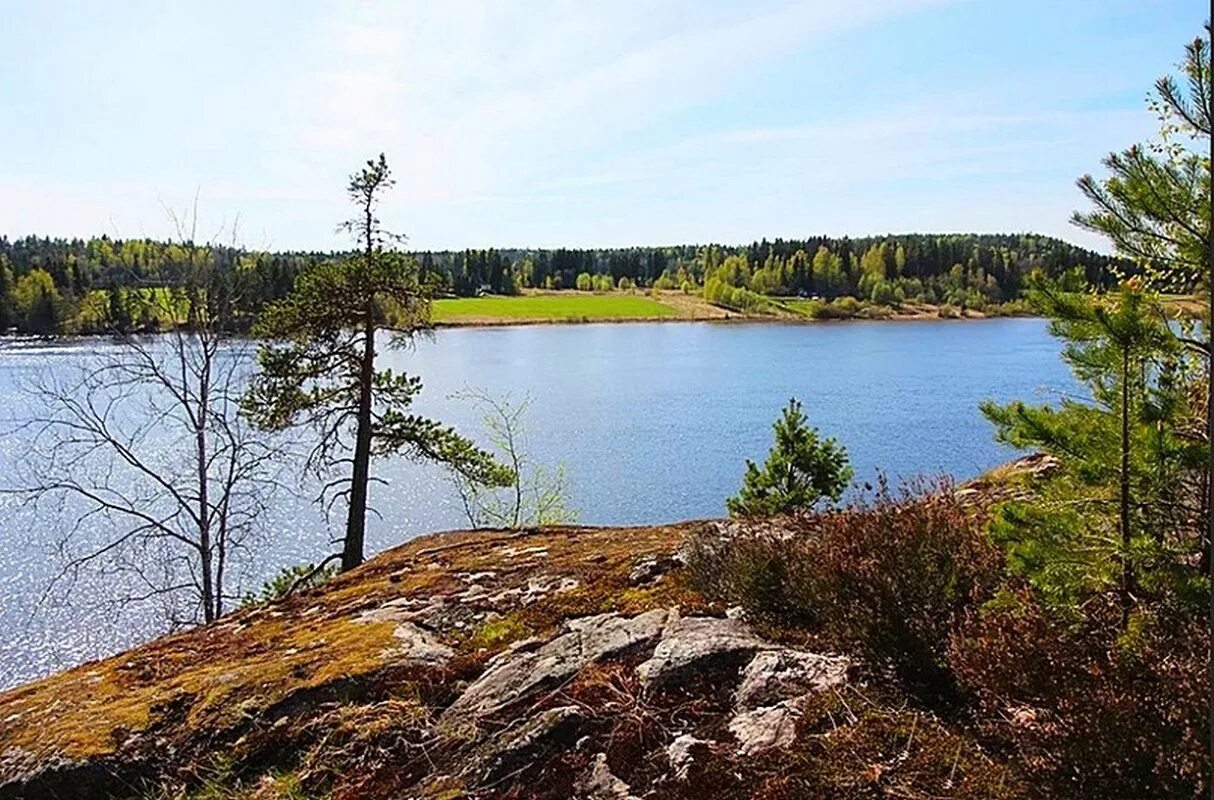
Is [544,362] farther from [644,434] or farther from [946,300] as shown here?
[946,300]

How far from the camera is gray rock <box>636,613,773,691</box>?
3336 millimetres

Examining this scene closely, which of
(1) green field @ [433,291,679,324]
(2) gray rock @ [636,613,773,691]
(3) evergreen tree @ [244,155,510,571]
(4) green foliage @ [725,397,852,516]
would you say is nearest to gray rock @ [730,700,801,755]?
(2) gray rock @ [636,613,773,691]

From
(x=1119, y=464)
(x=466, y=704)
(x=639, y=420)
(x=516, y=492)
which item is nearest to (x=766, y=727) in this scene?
(x=466, y=704)

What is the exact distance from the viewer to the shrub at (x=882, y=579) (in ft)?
9.86

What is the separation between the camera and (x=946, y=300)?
75562 millimetres

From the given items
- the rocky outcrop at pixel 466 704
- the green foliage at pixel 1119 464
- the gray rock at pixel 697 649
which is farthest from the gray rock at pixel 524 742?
the green foliage at pixel 1119 464

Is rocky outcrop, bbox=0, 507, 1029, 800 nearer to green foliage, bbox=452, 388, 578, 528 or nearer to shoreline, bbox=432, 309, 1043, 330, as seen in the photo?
green foliage, bbox=452, 388, 578, 528

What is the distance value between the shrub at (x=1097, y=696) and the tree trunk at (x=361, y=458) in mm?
9156

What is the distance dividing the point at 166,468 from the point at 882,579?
18.5 m

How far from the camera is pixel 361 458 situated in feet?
36.2

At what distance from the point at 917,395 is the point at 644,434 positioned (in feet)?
38.6

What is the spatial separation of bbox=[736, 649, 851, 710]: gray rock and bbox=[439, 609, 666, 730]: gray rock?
1.93 ft

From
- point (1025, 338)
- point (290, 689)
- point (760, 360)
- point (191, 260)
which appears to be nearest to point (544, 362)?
point (760, 360)

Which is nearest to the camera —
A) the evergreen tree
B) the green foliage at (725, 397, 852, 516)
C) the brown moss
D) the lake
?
the brown moss
